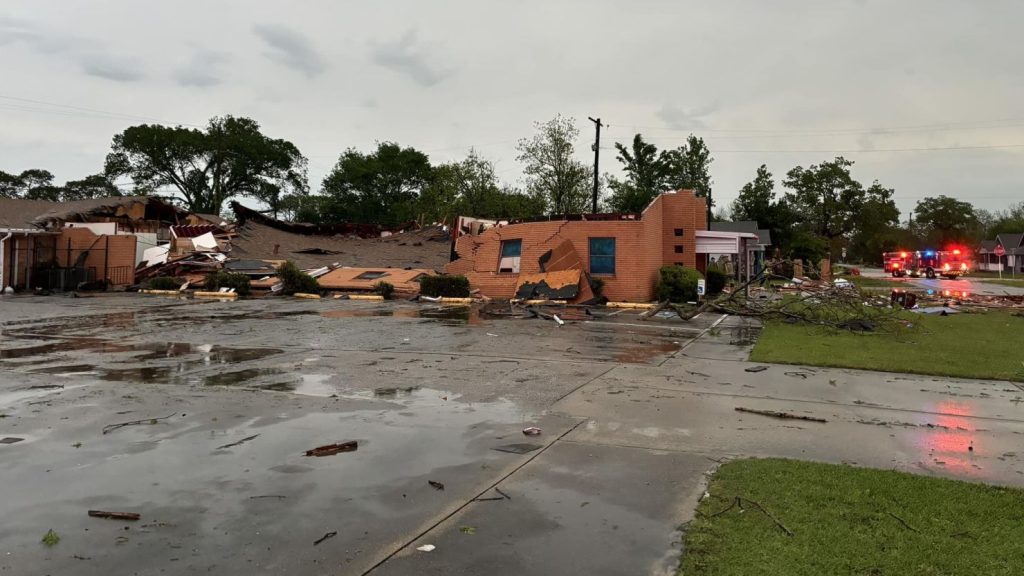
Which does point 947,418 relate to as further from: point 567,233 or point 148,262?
point 148,262

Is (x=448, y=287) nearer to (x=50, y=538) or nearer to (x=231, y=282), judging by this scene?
(x=231, y=282)

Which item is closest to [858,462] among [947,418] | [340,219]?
[947,418]

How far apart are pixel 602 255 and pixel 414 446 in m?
19.8

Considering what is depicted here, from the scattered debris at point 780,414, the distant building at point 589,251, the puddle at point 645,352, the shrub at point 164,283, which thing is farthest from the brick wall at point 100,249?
the scattered debris at point 780,414

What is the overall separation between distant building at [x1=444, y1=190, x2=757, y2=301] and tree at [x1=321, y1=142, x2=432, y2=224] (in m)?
47.5

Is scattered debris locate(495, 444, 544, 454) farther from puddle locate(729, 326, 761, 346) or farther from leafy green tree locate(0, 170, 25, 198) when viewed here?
leafy green tree locate(0, 170, 25, 198)

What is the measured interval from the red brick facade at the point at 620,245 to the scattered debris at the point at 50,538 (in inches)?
804

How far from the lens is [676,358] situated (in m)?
10.8

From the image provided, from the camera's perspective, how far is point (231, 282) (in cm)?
2762

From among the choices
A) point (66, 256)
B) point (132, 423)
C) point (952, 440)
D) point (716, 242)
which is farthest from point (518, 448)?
point (66, 256)

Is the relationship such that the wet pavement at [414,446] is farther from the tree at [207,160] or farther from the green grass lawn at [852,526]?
the tree at [207,160]

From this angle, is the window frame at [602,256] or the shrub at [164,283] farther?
the shrub at [164,283]

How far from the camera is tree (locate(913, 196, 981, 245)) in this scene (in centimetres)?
9006

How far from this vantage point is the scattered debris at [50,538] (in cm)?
360
